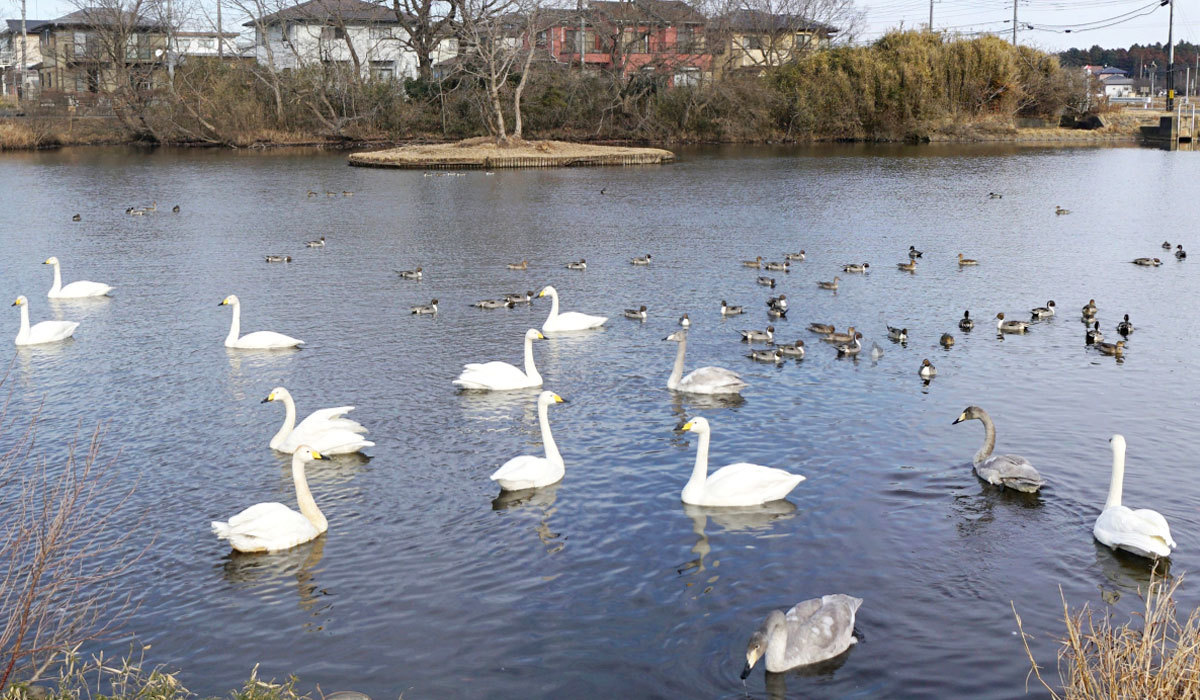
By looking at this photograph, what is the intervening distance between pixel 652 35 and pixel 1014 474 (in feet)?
254

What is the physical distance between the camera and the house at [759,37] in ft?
274

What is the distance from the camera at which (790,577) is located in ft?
37.6

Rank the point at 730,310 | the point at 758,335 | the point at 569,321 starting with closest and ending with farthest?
the point at 758,335 < the point at 569,321 < the point at 730,310

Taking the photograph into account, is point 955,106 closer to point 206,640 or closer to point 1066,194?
point 1066,194

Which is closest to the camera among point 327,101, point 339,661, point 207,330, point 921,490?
point 339,661

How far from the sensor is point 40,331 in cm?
2156

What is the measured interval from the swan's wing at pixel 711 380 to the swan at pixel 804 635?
771 cm

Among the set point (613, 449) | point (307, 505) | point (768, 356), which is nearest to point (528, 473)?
point (613, 449)

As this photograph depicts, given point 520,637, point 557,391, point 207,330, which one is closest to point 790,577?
point 520,637

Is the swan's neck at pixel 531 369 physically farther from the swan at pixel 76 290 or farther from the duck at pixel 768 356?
the swan at pixel 76 290

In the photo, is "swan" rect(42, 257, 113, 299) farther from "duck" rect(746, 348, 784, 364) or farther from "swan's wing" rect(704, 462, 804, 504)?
"swan's wing" rect(704, 462, 804, 504)

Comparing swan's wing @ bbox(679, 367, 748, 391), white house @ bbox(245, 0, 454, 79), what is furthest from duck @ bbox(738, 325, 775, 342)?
white house @ bbox(245, 0, 454, 79)

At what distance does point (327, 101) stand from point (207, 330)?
58.6 meters

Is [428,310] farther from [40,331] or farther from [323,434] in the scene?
[323,434]
